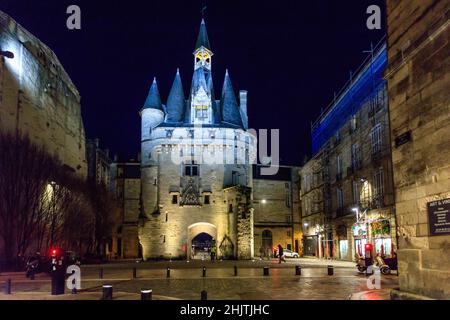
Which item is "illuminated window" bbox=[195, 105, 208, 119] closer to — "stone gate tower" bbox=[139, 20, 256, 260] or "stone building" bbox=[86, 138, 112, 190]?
"stone gate tower" bbox=[139, 20, 256, 260]

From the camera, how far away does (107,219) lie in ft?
148

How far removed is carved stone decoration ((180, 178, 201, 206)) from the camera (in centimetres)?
4709

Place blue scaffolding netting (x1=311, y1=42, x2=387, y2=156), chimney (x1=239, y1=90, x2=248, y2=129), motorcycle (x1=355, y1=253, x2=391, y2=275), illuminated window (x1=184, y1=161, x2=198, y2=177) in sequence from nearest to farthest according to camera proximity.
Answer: motorcycle (x1=355, y1=253, x2=391, y2=275)
blue scaffolding netting (x1=311, y1=42, x2=387, y2=156)
illuminated window (x1=184, y1=161, x2=198, y2=177)
chimney (x1=239, y1=90, x2=248, y2=129)

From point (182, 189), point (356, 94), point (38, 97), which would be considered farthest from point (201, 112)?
point (356, 94)

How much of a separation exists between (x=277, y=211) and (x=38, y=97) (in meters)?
32.1

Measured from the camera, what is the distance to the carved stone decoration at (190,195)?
47094mm

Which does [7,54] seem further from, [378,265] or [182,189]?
[378,265]

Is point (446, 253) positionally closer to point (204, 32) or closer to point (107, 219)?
point (107, 219)

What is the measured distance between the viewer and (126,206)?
191 ft

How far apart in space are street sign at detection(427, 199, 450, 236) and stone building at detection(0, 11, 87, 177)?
29.2 metres

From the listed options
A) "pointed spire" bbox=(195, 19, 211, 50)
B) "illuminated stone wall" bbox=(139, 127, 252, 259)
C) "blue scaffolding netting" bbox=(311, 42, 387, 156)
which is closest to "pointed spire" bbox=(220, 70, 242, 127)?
"illuminated stone wall" bbox=(139, 127, 252, 259)

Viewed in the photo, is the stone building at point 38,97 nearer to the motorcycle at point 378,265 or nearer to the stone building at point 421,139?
the motorcycle at point 378,265
